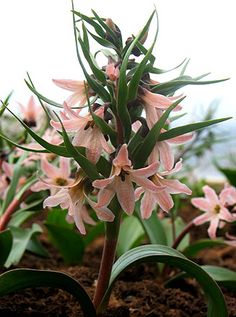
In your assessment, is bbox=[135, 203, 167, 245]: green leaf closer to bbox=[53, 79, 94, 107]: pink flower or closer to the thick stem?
the thick stem

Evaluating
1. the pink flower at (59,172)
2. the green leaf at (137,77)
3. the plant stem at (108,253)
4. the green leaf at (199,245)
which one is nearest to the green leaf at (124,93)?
the green leaf at (137,77)

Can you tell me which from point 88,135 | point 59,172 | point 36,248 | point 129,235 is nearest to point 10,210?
point 59,172

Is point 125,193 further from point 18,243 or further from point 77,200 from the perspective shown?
point 18,243

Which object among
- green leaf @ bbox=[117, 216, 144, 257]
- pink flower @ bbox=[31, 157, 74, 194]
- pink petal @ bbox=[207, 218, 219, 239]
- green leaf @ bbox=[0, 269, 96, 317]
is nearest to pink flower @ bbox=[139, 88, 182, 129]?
green leaf @ bbox=[0, 269, 96, 317]

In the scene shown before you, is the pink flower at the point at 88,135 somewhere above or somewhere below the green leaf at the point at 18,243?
above

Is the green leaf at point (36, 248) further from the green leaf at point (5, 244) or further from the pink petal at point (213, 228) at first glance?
the pink petal at point (213, 228)

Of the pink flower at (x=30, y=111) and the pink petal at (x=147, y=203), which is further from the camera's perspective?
the pink flower at (x=30, y=111)

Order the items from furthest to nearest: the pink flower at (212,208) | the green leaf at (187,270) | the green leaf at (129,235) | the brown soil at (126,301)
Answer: the green leaf at (129,235) < the pink flower at (212,208) < the brown soil at (126,301) < the green leaf at (187,270)

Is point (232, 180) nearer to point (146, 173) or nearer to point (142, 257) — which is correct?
point (142, 257)
